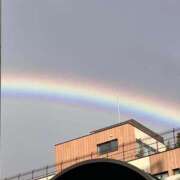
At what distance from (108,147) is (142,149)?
4023 millimetres

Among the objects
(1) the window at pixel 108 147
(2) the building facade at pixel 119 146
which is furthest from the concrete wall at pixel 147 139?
(1) the window at pixel 108 147

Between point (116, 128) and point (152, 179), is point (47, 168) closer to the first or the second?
point (116, 128)

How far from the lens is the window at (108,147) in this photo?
55219 mm

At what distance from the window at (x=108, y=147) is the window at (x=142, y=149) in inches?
90.6

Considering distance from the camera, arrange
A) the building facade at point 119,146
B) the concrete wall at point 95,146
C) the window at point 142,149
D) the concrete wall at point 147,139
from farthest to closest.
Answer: the concrete wall at point 147,139
the concrete wall at point 95,146
the window at point 142,149
the building facade at point 119,146

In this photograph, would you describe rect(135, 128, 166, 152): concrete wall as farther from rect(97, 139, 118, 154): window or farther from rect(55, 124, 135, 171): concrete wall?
rect(97, 139, 118, 154): window

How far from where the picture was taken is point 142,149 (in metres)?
53.1

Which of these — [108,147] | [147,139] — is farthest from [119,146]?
[147,139]

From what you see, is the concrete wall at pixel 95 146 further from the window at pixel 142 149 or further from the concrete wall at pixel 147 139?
the concrete wall at pixel 147 139

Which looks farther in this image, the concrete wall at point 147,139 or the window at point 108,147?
the window at point 108,147

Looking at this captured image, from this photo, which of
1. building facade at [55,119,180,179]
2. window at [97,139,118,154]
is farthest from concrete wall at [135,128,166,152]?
window at [97,139,118,154]

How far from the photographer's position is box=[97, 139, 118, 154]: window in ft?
181

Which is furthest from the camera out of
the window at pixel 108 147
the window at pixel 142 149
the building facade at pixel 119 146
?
the window at pixel 108 147

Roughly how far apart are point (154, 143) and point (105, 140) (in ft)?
15.4
